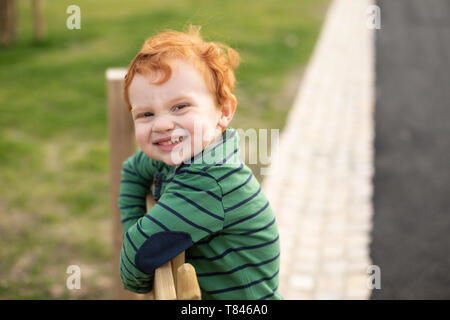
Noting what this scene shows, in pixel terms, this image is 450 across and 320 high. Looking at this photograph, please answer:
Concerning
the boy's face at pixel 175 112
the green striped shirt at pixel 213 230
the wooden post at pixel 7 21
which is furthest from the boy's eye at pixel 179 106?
the wooden post at pixel 7 21

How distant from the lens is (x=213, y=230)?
5.23ft

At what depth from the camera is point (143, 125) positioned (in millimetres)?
1658

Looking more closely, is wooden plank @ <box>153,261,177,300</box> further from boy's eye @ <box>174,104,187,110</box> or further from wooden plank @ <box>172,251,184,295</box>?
boy's eye @ <box>174,104,187,110</box>

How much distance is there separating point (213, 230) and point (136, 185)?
577 millimetres

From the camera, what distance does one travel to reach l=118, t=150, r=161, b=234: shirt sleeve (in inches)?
79.9

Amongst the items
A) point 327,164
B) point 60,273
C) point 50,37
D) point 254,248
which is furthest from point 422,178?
point 50,37

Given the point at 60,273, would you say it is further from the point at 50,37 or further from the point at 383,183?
the point at 50,37

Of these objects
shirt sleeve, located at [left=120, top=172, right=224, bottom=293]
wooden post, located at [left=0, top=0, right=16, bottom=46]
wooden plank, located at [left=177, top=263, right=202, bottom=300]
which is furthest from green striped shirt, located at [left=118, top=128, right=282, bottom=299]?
wooden post, located at [left=0, top=0, right=16, bottom=46]

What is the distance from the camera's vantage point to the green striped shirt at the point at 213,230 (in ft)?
5.11

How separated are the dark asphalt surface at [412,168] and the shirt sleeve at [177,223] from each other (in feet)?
7.02

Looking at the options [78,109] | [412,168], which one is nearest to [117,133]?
[412,168]
